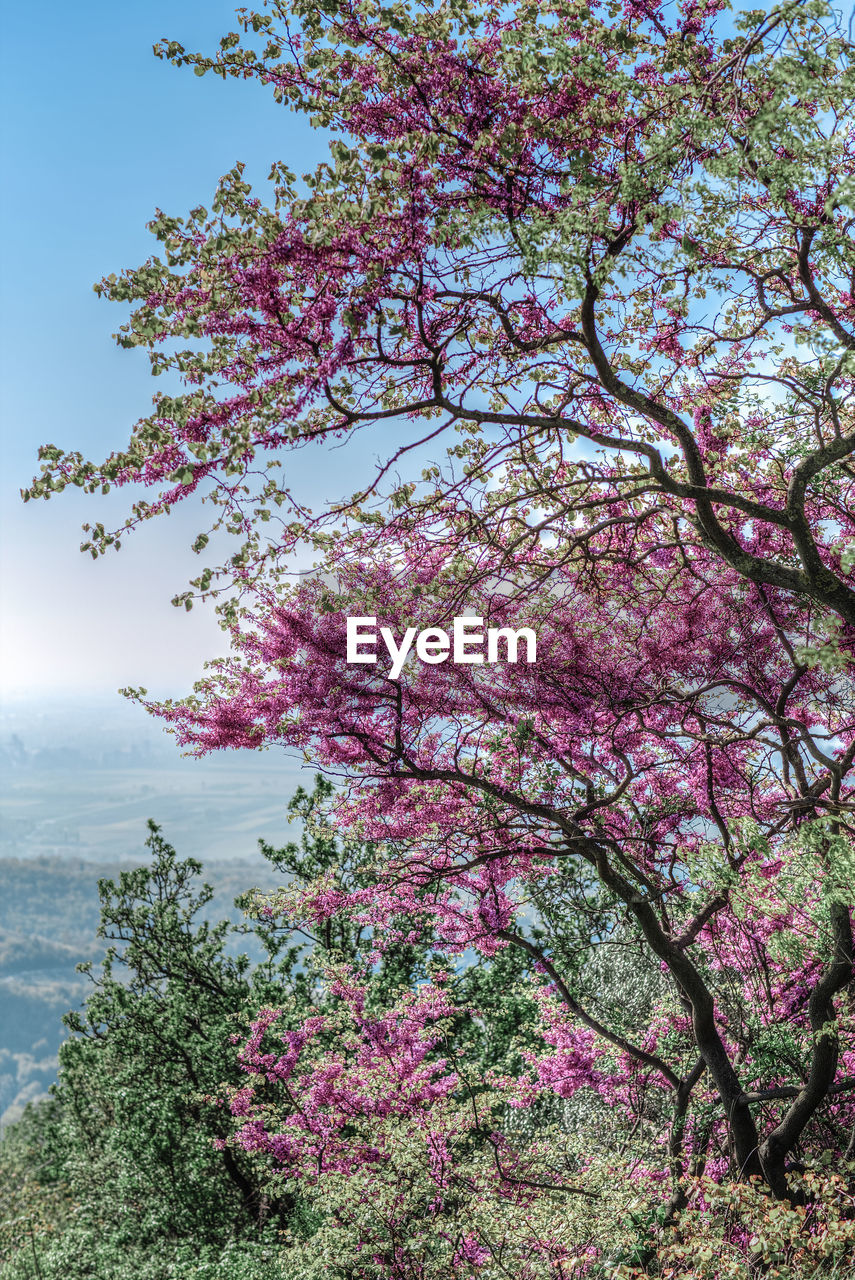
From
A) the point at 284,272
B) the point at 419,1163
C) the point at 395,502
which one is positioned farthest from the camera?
the point at 419,1163

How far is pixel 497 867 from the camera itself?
5.45 meters

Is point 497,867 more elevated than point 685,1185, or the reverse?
point 497,867

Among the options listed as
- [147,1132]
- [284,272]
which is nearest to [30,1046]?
[147,1132]

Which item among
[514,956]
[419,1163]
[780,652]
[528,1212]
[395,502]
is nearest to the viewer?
[395,502]

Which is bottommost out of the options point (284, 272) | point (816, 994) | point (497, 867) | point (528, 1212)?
point (528, 1212)

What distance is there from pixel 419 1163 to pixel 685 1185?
5.29 ft

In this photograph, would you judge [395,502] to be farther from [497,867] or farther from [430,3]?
[497,867]

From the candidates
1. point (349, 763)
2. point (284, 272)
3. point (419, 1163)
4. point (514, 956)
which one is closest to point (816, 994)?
point (419, 1163)

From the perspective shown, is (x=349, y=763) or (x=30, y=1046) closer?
(x=349, y=763)

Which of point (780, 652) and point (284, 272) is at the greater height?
point (284, 272)

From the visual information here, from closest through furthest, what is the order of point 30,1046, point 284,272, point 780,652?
point 284,272, point 780,652, point 30,1046

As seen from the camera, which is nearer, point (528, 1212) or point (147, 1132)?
point (528, 1212)

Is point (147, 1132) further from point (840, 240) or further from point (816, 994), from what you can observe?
point (840, 240)

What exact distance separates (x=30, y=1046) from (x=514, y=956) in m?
168
